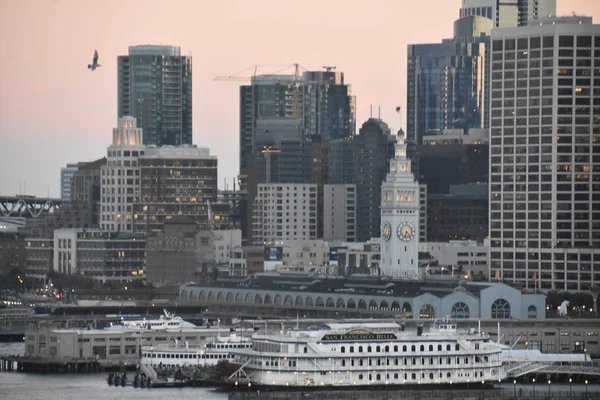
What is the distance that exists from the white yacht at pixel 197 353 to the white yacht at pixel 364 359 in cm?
1330

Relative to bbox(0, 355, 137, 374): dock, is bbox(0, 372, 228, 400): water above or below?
below

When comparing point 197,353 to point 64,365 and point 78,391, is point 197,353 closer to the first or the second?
point 64,365

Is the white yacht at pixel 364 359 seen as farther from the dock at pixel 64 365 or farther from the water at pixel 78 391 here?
the dock at pixel 64 365

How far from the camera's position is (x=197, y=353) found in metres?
187

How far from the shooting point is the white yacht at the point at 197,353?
18588 centimetres

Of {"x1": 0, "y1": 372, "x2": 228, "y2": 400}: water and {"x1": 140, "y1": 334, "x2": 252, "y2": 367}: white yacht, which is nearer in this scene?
{"x1": 0, "y1": 372, "x2": 228, "y2": 400}: water

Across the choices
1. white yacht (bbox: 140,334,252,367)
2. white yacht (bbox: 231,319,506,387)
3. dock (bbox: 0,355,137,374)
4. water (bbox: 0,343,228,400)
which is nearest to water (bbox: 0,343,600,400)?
water (bbox: 0,343,228,400)

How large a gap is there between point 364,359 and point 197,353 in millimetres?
20455

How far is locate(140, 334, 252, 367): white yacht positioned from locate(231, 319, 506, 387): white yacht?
13296mm

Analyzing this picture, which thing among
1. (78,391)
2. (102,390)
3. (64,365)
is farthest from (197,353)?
(78,391)

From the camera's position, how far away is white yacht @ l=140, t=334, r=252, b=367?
7318 inches

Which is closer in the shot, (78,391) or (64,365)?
(78,391)

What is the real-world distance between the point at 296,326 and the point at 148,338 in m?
12.3

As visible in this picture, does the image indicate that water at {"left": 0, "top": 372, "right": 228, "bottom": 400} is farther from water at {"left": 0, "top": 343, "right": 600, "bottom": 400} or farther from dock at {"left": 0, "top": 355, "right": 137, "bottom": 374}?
dock at {"left": 0, "top": 355, "right": 137, "bottom": 374}
